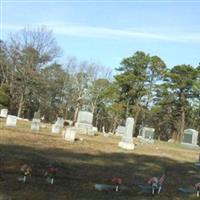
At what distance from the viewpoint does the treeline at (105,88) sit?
6406 cm

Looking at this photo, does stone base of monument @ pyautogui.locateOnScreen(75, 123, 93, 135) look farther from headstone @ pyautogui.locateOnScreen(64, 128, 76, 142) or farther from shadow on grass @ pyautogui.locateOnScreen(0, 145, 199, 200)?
shadow on grass @ pyautogui.locateOnScreen(0, 145, 199, 200)

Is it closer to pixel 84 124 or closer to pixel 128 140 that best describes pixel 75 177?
pixel 128 140

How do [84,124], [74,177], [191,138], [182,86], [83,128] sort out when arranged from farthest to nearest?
[182,86] → [191,138] → [84,124] → [83,128] → [74,177]

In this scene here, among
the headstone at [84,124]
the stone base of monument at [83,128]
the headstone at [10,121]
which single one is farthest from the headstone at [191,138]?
the headstone at [10,121]

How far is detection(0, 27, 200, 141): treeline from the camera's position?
210ft

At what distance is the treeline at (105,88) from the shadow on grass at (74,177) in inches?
1706

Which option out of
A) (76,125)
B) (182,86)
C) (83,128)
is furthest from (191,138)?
(182,86)

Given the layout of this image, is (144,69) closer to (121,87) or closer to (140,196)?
(121,87)

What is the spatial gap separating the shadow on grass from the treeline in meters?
43.3

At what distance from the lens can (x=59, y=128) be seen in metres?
30.7

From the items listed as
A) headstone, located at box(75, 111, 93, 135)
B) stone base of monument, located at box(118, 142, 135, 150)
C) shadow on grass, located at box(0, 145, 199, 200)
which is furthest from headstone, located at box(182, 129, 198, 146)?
shadow on grass, located at box(0, 145, 199, 200)

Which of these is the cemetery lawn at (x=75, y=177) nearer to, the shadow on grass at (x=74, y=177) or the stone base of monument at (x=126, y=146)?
the shadow on grass at (x=74, y=177)

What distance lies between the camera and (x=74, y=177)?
1229 centimetres

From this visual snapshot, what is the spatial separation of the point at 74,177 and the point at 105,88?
64600 millimetres
